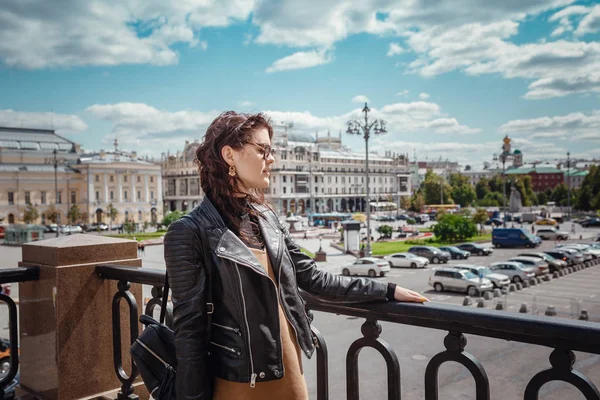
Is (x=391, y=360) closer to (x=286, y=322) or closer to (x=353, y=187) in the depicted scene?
(x=286, y=322)

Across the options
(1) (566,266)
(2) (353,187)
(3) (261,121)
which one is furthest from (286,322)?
(2) (353,187)

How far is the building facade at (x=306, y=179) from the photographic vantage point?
91250mm

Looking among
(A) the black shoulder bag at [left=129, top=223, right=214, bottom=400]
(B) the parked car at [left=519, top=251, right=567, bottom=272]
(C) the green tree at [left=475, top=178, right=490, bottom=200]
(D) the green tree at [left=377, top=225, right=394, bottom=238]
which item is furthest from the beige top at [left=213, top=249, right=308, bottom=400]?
(C) the green tree at [left=475, top=178, right=490, bottom=200]

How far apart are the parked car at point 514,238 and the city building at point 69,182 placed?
45931 mm

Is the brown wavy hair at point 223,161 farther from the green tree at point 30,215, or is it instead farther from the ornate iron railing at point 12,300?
the green tree at point 30,215

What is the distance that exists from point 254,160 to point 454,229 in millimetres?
40764

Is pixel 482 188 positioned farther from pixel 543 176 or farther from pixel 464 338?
pixel 464 338

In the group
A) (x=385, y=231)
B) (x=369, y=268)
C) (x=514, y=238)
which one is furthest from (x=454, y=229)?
(x=369, y=268)

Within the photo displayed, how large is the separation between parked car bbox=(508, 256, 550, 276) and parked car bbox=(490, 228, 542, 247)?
13442 mm

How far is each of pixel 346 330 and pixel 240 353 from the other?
486 inches

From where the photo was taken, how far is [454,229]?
4059 centimetres

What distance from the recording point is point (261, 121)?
6.68 feet

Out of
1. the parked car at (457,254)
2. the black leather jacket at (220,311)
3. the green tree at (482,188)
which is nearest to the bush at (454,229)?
the parked car at (457,254)

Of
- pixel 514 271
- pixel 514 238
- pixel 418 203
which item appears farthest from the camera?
pixel 418 203
